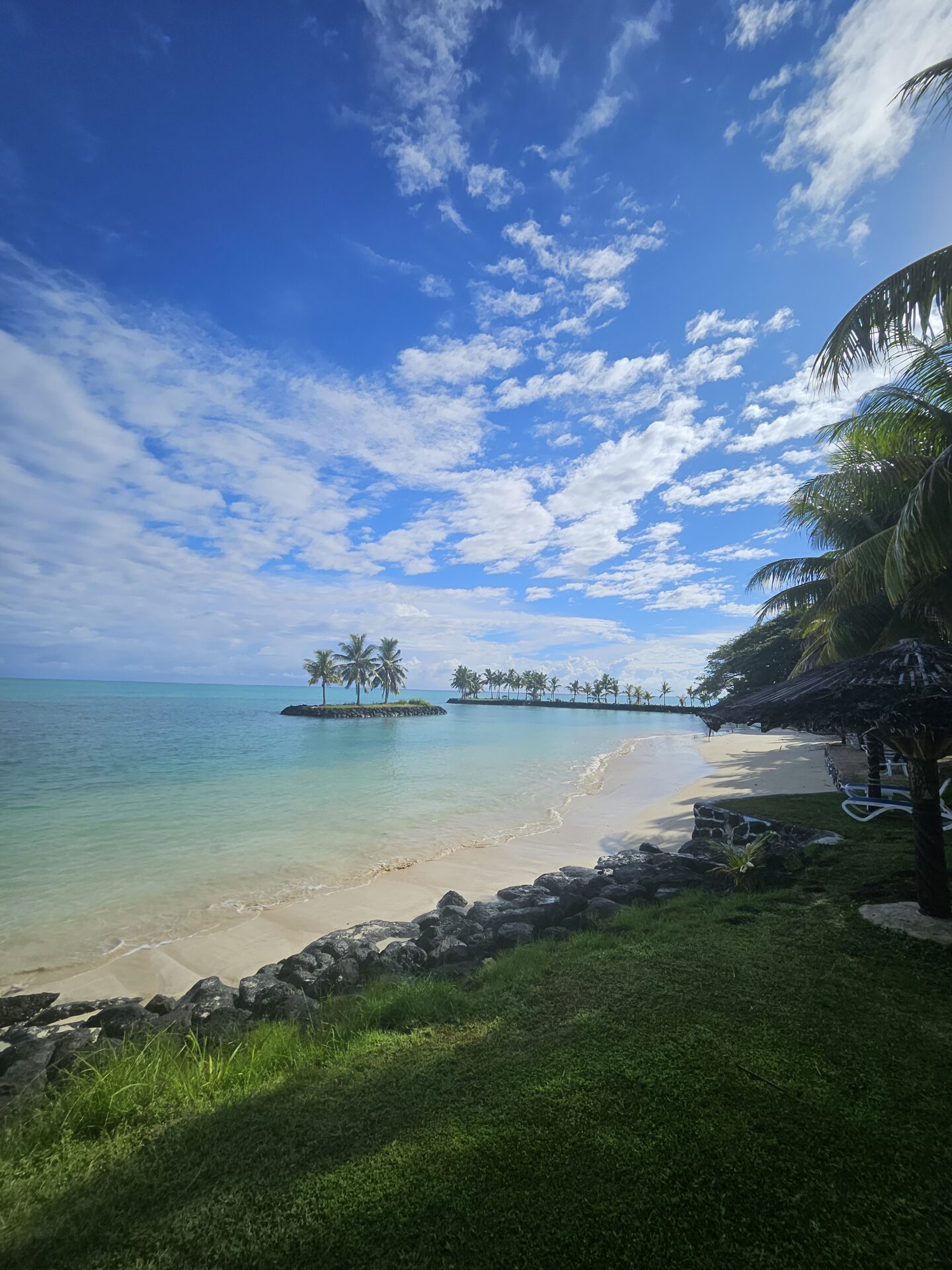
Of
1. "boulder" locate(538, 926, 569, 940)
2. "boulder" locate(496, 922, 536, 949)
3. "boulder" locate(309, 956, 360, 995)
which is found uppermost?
"boulder" locate(538, 926, 569, 940)

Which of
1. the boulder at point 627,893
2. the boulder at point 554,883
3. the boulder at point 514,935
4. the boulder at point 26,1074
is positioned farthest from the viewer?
the boulder at point 554,883

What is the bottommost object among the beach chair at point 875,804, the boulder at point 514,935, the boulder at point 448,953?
the boulder at point 448,953

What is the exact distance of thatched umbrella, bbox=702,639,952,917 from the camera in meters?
4.52

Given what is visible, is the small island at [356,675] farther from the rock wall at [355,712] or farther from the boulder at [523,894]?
the boulder at [523,894]

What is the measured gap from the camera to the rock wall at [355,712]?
69438 mm

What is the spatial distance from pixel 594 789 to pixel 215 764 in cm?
1562

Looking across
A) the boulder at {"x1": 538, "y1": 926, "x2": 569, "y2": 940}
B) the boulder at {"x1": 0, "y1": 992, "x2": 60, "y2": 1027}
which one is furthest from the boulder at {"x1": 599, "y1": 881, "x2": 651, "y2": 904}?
the boulder at {"x1": 0, "y1": 992, "x2": 60, "y2": 1027}

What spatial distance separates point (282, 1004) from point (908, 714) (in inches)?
246

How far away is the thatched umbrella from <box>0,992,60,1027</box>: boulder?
835 centimetres

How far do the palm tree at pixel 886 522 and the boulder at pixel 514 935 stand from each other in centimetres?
656

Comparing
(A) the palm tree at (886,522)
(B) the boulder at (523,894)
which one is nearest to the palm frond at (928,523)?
(A) the palm tree at (886,522)

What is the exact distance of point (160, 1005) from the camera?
19.1ft

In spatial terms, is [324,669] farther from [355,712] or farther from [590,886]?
[590,886]

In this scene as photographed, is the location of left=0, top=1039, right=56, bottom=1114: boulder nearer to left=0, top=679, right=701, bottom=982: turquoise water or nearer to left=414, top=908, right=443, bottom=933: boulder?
left=0, top=679, right=701, bottom=982: turquoise water
